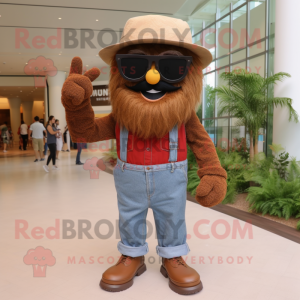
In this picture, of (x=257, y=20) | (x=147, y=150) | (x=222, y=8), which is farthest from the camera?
(x=222, y=8)

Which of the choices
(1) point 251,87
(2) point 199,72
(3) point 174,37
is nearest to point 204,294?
(2) point 199,72

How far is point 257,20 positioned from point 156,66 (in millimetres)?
6588

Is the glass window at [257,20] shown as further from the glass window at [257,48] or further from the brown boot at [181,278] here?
the brown boot at [181,278]

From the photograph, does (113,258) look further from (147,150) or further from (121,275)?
(147,150)

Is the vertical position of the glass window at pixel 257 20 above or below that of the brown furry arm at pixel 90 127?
above

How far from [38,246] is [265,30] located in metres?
6.52

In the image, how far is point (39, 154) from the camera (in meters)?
11.0

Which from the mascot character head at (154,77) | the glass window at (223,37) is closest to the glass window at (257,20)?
the glass window at (223,37)

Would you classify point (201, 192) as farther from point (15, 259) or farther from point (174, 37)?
point (15, 259)

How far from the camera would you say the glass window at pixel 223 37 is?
28.6 ft

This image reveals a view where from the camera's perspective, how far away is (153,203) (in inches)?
79.2

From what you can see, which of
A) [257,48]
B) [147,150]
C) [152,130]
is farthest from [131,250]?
[257,48]

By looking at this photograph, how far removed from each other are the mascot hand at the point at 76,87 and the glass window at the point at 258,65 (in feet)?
20.4

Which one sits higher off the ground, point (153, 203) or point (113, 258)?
point (153, 203)
